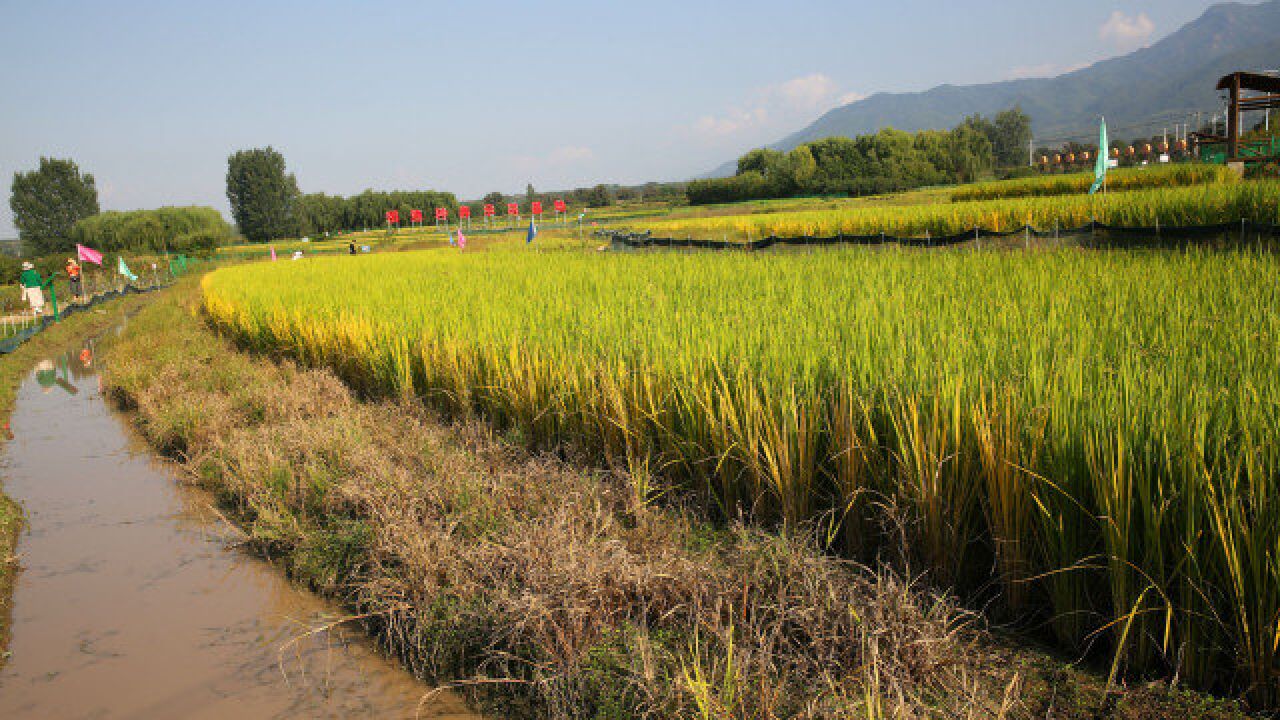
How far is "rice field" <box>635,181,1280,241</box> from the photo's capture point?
931 cm

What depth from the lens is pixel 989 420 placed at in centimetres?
254

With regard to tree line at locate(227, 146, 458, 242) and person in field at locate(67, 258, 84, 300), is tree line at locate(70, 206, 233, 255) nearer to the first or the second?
tree line at locate(227, 146, 458, 242)

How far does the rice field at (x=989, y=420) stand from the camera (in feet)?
6.81

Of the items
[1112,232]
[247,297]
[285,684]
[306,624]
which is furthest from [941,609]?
[247,297]

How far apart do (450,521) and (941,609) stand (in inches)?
86.6

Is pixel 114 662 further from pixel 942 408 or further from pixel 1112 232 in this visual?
pixel 1112 232

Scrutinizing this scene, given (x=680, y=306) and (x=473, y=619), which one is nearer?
(x=473, y=619)

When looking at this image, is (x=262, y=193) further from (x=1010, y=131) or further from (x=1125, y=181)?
(x=1010, y=131)


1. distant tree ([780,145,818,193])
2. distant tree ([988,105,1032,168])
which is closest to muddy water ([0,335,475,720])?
distant tree ([780,145,818,193])

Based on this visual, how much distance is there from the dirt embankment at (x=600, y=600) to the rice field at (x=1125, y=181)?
1589 cm

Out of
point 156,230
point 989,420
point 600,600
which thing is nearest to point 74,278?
point 600,600

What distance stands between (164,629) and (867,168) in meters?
67.5

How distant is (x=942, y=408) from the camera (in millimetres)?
2736

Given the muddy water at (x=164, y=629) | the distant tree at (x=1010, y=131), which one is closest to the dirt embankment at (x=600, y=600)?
the muddy water at (x=164, y=629)
